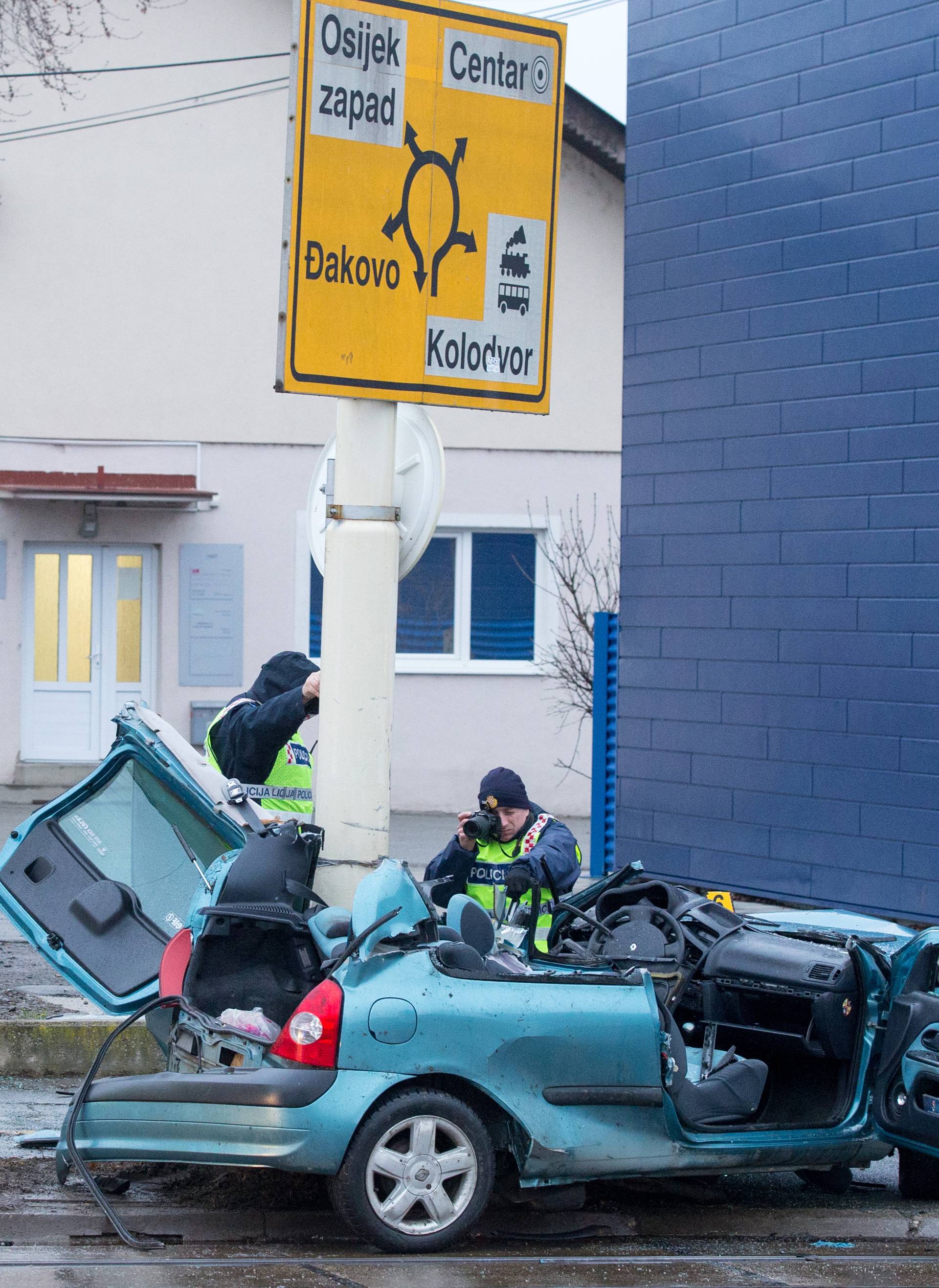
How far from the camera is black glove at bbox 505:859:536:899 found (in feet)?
18.5

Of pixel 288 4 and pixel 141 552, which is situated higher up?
pixel 288 4

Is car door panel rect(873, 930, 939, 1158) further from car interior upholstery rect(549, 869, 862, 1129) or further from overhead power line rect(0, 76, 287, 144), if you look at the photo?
overhead power line rect(0, 76, 287, 144)

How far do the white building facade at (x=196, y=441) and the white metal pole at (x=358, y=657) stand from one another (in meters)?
8.57

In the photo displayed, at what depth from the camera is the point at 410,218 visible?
17.9ft

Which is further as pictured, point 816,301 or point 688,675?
point 688,675

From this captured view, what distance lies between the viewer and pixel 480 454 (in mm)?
14383

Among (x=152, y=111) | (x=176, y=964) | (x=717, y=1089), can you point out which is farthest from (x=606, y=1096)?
(x=152, y=111)

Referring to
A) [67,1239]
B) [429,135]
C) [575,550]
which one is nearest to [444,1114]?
[67,1239]

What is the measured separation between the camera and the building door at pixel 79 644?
46.3 feet

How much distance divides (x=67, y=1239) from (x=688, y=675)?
6.23m

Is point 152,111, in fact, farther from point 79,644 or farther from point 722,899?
point 722,899

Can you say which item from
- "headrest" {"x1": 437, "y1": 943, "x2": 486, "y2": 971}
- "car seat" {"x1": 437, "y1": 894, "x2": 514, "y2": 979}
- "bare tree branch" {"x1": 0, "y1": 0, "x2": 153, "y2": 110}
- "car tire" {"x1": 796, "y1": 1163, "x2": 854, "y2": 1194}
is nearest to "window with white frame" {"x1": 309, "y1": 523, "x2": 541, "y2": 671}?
"bare tree branch" {"x1": 0, "y1": 0, "x2": 153, "y2": 110}

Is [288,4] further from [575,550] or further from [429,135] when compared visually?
[429,135]

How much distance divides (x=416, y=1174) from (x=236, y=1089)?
568 mm
